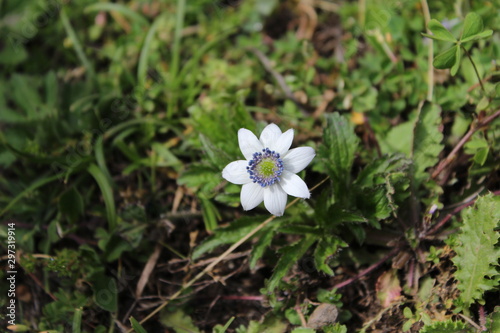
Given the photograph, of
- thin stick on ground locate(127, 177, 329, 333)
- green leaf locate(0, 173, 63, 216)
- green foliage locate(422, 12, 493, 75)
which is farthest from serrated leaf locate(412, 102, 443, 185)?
green leaf locate(0, 173, 63, 216)

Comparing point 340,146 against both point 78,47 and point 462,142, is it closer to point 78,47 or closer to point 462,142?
point 462,142

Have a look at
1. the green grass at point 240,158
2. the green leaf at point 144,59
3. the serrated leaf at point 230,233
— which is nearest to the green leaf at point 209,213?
the green grass at point 240,158

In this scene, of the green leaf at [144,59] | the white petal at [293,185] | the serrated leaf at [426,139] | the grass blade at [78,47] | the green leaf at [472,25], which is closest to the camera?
the white petal at [293,185]

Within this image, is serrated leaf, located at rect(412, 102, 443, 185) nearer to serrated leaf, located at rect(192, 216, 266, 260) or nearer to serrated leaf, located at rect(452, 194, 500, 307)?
serrated leaf, located at rect(452, 194, 500, 307)

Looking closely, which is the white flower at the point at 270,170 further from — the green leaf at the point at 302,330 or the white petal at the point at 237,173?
the green leaf at the point at 302,330

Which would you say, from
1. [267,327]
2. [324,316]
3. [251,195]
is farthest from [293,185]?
[267,327]
